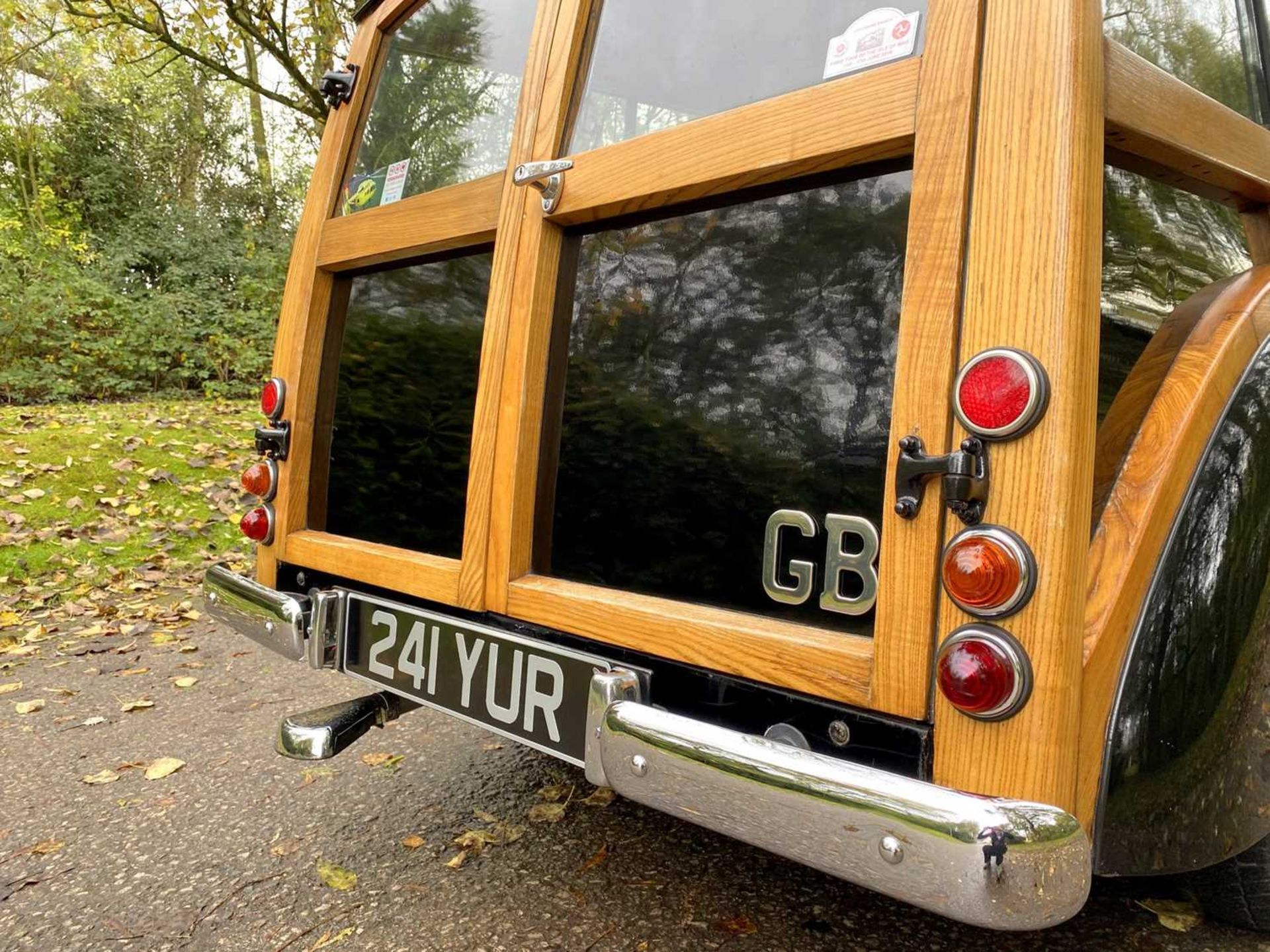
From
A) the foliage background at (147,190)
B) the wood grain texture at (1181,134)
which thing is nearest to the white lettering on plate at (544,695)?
the wood grain texture at (1181,134)

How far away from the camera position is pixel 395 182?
2.27m

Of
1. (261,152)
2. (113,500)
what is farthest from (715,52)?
(261,152)

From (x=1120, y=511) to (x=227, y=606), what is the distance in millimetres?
2075

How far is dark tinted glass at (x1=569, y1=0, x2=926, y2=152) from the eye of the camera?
1.38 meters

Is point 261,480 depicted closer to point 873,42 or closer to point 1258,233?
point 873,42

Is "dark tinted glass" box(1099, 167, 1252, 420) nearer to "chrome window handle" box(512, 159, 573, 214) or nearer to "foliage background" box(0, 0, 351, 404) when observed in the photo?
"chrome window handle" box(512, 159, 573, 214)

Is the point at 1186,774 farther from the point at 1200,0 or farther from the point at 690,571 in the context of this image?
the point at 1200,0

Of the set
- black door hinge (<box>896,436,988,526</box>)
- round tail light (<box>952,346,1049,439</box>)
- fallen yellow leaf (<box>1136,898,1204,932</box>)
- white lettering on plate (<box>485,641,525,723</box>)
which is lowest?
fallen yellow leaf (<box>1136,898,1204,932</box>)

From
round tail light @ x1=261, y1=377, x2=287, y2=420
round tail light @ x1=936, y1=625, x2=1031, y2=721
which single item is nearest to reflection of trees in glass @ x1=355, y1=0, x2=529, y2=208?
round tail light @ x1=261, y1=377, x2=287, y2=420

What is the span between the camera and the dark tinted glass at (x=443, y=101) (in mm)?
2047

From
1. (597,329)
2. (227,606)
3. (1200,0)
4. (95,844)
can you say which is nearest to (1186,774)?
(597,329)

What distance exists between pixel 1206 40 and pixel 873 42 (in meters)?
0.89

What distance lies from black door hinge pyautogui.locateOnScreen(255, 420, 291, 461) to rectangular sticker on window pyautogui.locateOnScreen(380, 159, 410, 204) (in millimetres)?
661

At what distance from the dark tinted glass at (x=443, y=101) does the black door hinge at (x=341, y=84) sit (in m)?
0.08
